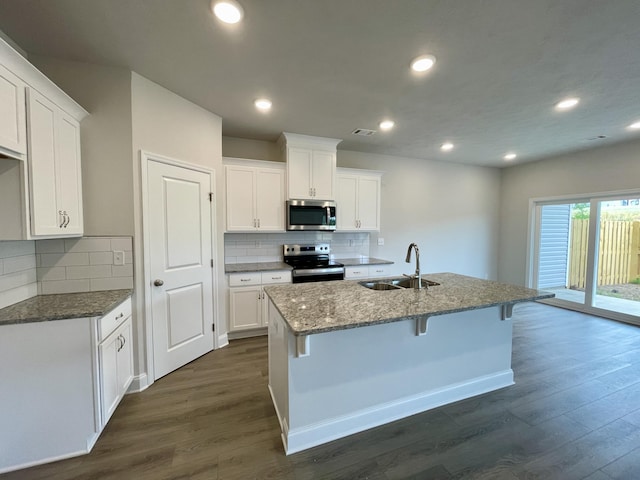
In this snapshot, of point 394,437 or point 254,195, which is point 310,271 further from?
Result: point 394,437

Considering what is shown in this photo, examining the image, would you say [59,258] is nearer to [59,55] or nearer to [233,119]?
[59,55]

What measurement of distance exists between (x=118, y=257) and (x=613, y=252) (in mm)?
6757

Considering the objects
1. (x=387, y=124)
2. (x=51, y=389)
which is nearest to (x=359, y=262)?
(x=387, y=124)

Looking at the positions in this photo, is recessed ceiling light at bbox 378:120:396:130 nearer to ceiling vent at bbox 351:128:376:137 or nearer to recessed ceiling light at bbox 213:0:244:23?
ceiling vent at bbox 351:128:376:137

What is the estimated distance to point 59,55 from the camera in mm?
2078

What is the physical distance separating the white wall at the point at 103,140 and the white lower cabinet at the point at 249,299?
1.36 meters

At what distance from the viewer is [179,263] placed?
106 inches

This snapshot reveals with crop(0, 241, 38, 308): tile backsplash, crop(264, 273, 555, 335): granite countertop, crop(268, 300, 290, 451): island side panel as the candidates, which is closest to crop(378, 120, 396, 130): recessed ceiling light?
crop(264, 273, 555, 335): granite countertop

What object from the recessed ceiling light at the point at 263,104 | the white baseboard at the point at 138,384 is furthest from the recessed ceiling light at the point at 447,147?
the white baseboard at the point at 138,384

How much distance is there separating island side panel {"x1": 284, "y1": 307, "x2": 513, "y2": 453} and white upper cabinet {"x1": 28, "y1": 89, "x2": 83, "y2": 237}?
5.91 ft

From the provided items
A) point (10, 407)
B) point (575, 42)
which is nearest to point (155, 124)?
point (10, 407)

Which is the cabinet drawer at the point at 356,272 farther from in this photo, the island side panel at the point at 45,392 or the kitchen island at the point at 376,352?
the island side panel at the point at 45,392

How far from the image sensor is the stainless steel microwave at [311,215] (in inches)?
147

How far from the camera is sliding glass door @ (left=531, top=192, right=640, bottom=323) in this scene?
13.6 ft
